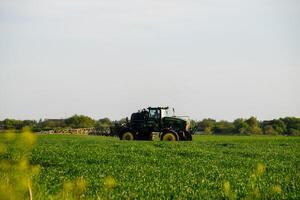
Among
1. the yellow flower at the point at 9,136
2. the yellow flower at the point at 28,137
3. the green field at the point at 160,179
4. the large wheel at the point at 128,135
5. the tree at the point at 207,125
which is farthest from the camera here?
the tree at the point at 207,125

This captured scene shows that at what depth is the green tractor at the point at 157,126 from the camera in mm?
35050

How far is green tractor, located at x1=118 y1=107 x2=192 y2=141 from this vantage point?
115 feet

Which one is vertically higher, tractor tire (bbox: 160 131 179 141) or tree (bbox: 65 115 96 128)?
tree (bbox: 65 115 96 128)

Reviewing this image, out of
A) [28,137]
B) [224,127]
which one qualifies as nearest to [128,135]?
[28,137]

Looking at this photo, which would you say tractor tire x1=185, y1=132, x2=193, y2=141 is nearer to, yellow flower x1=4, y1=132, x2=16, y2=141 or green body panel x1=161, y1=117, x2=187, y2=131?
green body panel x1=161, y1=117, x2=187, y2=131

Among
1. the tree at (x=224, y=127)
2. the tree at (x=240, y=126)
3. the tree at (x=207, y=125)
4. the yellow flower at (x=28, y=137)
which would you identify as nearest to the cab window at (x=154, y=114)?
the yellow flower at (x=28, y=137)

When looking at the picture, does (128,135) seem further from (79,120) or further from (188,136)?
(79,120)

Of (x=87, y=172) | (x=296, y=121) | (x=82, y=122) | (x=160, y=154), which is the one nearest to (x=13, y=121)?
(x=82, y=122)

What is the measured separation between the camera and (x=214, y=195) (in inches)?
435

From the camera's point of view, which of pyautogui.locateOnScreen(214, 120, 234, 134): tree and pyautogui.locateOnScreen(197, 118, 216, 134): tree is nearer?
pyautogui.locateOnScreen(197, 118, 216, 134): tree

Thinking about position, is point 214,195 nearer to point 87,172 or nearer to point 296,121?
point 87,172

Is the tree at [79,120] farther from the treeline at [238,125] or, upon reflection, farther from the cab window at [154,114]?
the cab window at [154,114]

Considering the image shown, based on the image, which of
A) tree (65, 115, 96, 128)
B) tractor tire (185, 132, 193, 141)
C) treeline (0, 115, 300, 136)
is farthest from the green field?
tree (65, 115, 96, 128)

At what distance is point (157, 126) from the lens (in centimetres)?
3522
